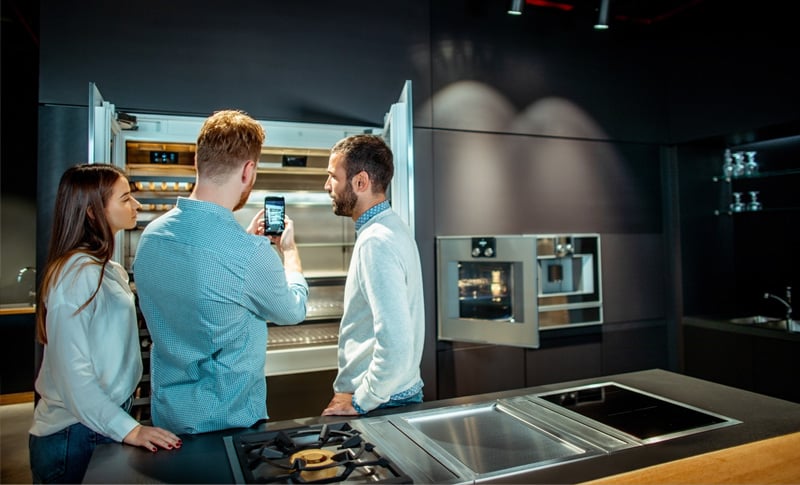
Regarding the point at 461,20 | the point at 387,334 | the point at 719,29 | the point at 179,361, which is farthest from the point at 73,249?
the point at 719,29

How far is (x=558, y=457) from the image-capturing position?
106 centimetres

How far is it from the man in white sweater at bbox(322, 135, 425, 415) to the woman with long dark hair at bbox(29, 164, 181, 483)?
53cm

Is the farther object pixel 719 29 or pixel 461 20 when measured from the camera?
pixel 719 29

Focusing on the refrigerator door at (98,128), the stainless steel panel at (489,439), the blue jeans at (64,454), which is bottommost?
the blue jeans at (64,454)

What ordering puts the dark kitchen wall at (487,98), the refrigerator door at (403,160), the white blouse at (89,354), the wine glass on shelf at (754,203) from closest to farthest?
the white blouse at (89,354)
the refrigerator door at (403,160)
the dark kitchen wall at (487,98)
the wine glass on shelf at (754,203)

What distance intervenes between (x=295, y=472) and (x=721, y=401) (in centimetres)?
122

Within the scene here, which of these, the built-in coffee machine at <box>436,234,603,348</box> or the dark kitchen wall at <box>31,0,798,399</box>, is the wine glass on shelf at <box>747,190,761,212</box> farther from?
the built-in coffee machine at <box>436,234,603,348</box>

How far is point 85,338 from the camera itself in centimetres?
127

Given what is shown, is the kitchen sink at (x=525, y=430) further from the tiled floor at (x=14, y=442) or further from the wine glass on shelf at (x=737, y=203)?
the tiled floor at (x=14, y=442)

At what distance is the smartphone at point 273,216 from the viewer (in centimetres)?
157

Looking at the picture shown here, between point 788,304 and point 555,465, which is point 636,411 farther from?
point 788,304

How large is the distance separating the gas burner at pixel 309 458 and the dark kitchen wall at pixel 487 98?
67.9 inches

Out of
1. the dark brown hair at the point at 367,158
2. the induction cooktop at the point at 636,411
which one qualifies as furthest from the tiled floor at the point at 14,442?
the induction cooktop at the point at 636,411

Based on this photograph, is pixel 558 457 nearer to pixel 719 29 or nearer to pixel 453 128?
pixel 453 128
